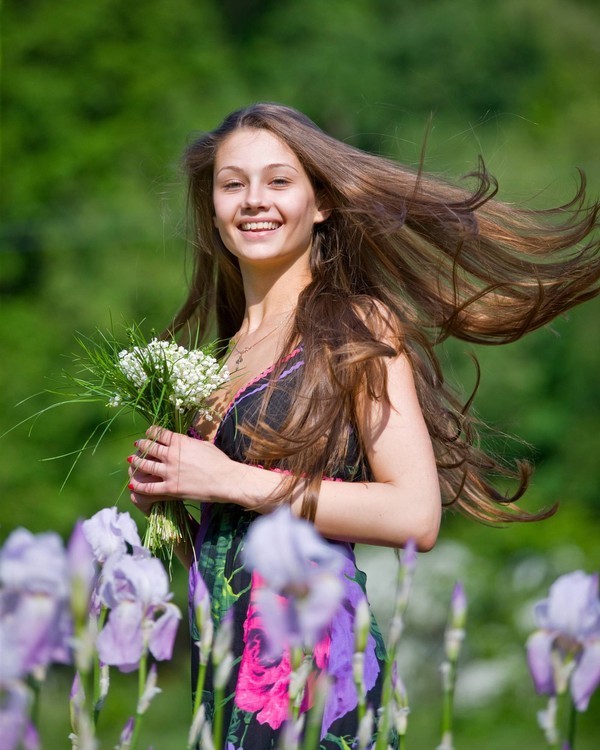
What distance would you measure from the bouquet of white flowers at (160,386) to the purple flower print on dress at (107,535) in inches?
22.2

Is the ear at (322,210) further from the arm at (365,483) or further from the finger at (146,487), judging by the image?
the finger at (146,487)

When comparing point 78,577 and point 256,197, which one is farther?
point 256,197

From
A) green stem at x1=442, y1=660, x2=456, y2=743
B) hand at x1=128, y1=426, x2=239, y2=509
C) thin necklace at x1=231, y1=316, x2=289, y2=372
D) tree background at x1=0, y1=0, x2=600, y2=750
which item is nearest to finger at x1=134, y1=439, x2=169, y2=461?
hand at x1=128, y1=426, x2=239, y2=509

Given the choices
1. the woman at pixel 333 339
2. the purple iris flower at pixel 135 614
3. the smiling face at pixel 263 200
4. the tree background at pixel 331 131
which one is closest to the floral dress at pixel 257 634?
the woman at pixel 333 339

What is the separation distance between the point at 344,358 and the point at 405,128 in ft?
32.0

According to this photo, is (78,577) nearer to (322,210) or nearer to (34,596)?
(34,596)

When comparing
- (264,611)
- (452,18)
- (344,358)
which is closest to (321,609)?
(264,611)

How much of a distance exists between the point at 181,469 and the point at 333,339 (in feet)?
1.37

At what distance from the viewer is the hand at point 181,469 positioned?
197 cm

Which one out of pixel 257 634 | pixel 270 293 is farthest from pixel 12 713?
pixel 270 293

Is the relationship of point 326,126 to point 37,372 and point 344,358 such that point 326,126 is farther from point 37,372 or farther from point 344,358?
point 344,358

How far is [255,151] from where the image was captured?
7.77 ft

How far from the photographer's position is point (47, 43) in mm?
12352

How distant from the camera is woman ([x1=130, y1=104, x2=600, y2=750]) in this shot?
1.96 metres
